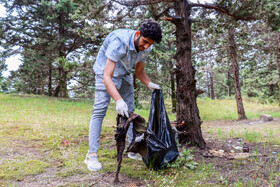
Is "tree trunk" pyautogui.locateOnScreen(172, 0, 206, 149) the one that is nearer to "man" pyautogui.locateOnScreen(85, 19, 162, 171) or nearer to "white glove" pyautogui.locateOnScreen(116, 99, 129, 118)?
"man" pyautogui.locateOnScreen(85, 19, 162, 171)

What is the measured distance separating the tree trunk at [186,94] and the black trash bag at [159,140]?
0.89 metres

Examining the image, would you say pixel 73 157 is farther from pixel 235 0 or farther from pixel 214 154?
pixel 235 0

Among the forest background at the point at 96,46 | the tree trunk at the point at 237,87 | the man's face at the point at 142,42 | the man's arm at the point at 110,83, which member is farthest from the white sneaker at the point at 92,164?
the tree trunk at the point at 237,87

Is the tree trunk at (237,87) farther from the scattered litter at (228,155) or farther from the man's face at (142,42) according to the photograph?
the man's face at (142,42)

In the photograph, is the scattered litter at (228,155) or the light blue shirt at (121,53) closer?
the light blue shirt at (121,53)

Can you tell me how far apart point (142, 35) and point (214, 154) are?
1987 millimetres

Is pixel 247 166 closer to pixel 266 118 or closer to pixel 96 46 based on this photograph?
pixel 266 118

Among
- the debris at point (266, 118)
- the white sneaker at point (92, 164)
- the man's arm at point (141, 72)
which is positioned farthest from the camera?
the debris at point (266, 118)

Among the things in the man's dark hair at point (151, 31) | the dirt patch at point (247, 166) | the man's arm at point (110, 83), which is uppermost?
the man's dark hair at point (151, 31)

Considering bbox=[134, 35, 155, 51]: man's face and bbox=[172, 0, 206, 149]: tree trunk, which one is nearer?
bbox=[134, 35, 155, 51]: man's face

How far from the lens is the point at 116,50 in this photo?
7.10 ft

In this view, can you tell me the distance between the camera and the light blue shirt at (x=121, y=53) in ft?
7.14

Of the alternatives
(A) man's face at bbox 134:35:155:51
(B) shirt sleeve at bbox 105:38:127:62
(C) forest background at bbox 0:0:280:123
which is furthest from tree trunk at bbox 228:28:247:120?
(B) shirt sleeve at bbox 105:38:127:62

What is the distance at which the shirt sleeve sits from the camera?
2.14 metres
